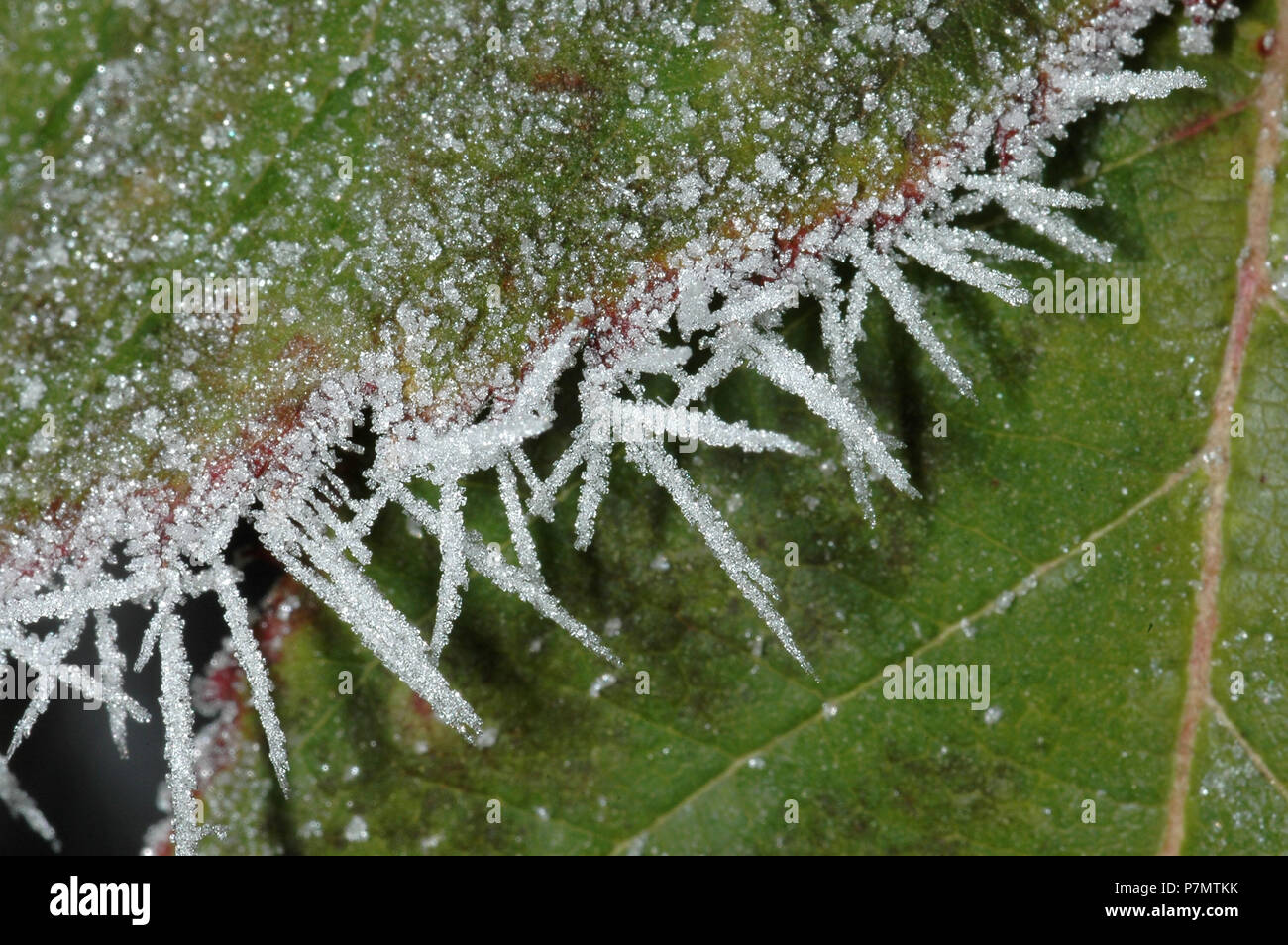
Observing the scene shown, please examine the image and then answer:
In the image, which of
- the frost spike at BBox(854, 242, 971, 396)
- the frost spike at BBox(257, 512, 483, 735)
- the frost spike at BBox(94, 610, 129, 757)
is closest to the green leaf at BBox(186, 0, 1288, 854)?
the frost spike at BBox(854, 242, 971, 396)

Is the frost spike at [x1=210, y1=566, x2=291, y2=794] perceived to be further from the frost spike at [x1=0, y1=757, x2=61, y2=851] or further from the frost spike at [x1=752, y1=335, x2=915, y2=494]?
the frost spike at [x1=752, y1=335, x2=915, y2=494]

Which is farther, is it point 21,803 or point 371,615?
point 21,803

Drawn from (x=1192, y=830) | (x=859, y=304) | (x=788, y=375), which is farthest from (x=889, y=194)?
(x=1192, y=830)

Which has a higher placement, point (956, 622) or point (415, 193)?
point (415, 193)

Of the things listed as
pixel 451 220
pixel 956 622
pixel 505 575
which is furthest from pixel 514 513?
pixel 956 622

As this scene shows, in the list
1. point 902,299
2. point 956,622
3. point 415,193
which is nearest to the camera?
point 415,193

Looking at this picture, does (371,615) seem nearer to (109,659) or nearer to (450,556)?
(450,556)
